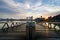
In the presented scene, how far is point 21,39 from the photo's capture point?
537 cm

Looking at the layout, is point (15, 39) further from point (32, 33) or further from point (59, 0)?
point (59, 0)

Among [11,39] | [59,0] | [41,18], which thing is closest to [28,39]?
[11,39]

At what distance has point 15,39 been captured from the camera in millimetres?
5359

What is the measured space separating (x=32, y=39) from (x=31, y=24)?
2.28 feet

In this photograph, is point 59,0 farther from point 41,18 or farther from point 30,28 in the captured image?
point 41,18

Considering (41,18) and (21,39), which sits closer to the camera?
(21,39)

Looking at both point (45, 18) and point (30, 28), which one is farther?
point (45, 18)

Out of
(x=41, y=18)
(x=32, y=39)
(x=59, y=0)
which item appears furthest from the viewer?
(x=41, y=18)

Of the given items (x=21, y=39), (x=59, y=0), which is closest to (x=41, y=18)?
(x=59, y=0)

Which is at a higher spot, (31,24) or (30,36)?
(31,24)

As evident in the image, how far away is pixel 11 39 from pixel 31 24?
4.14ft

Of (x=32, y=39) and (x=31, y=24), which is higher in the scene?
(x=31, y=24)

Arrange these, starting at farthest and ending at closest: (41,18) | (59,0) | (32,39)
Answer: (41,18) < (59,0) < (32,39)

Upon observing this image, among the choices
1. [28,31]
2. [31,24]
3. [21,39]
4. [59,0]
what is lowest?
[21,39]
